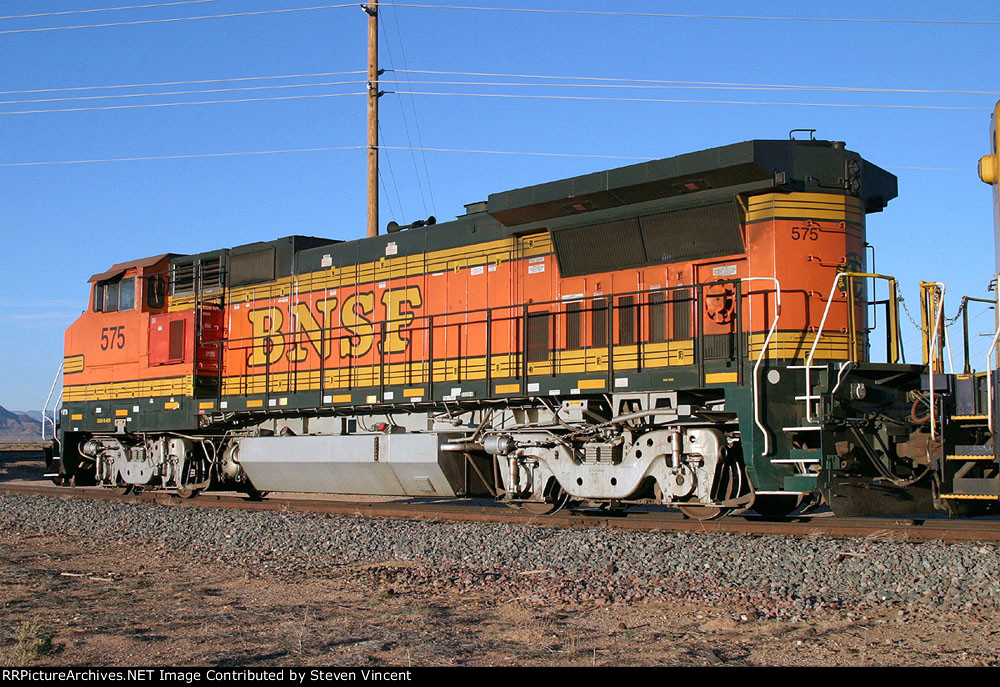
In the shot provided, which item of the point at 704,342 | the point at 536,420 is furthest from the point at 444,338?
the point at 704,342

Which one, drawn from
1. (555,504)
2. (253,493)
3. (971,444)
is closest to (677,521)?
(555,504)

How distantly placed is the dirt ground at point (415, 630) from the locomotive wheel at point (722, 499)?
3.43 metres

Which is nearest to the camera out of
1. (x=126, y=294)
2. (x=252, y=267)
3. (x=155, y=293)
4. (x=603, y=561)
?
(x=603, y=561)

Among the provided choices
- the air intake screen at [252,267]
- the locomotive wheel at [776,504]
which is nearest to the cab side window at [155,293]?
the air intake screen at [252,267]

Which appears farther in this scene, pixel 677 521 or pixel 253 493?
pixel 253 493

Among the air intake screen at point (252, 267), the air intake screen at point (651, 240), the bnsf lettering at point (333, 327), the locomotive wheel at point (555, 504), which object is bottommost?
the locomotive wheel at point (555, 504)

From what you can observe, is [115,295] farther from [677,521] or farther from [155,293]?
[677,521]

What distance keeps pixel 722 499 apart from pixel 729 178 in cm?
334

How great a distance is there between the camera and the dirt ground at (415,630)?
15.8 feet

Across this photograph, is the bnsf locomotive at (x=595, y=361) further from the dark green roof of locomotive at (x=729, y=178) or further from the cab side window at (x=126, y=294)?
the cab side window at (x=126, y=294)

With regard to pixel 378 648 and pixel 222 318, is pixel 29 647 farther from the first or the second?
pixel 222 318

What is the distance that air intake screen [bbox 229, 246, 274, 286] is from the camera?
14938 mm

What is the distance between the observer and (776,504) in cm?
987

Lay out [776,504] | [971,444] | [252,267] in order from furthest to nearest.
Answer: [252,267] → [776,504] → [971,444]
